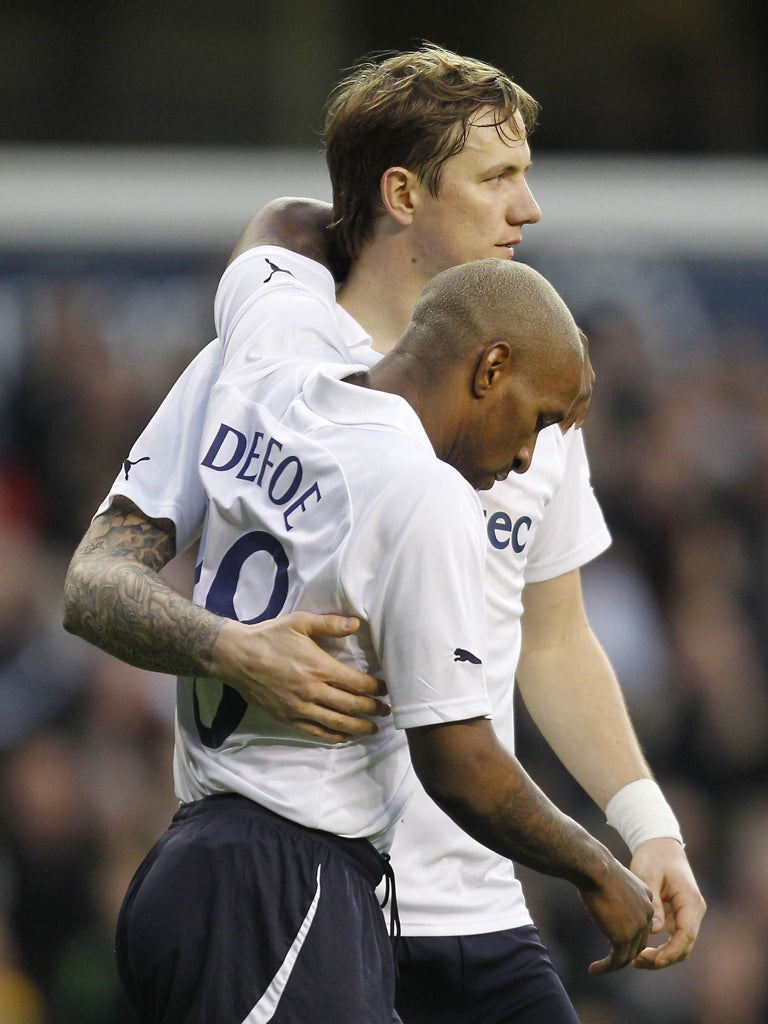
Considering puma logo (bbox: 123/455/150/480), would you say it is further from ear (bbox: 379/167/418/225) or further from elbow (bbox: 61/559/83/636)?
ear (bbox: 379/167/418/225)

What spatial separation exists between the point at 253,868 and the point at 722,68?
25.4ft

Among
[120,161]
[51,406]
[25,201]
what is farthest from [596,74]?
[51,406]

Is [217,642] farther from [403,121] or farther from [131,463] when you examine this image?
[403,121]

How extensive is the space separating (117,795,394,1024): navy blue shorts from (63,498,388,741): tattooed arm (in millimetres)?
176

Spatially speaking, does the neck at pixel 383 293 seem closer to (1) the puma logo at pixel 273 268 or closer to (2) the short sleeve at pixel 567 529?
(1) the puma logo at pixel 273 268

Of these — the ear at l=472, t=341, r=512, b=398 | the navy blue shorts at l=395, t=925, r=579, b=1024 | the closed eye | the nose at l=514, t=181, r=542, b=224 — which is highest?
the nose at l=514, t=181, r=542, b=224

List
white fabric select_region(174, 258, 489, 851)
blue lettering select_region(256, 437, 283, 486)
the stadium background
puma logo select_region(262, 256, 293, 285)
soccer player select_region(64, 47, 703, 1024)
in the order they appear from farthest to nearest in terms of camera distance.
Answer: the stadium background → puma logo select_region(262, 256, 293, 285) → soccer player select_region(64, 47, 703, 1024) → blue lettering select_region(256, 437, 283, 486) → white fabric select_region(174, 258, 489, 851)


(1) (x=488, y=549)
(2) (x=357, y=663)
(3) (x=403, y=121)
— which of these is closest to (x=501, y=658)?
(1) (x=488, y=549)

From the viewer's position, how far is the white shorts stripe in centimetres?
218

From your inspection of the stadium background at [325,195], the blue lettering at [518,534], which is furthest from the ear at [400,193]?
the stadium background at [325,195]

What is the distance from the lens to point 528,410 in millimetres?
2379

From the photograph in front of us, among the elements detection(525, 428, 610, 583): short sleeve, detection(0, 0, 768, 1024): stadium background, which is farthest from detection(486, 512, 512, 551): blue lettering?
detection(0, 0, 768, 1024): stadium background

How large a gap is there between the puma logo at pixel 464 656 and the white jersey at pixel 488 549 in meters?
0.69

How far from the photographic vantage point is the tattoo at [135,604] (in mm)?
2314
